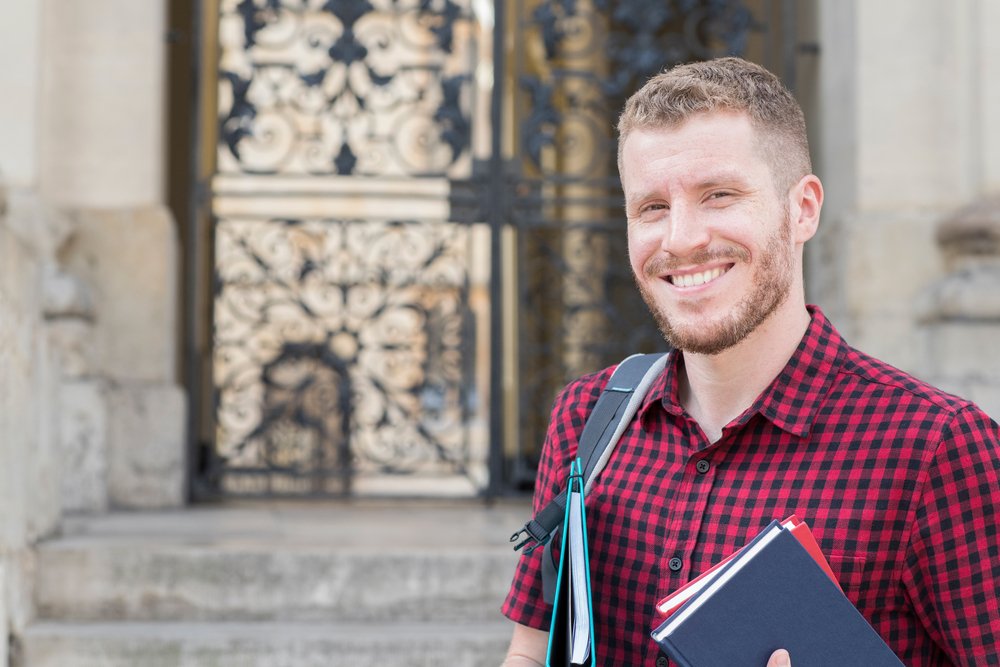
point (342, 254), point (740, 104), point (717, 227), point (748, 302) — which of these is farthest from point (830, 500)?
point (342, 254)

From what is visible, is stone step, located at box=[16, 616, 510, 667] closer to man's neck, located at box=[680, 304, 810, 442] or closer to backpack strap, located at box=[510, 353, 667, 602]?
backpack strap, located at box=[510, 353, 667, 602]

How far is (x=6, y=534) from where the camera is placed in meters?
4.04

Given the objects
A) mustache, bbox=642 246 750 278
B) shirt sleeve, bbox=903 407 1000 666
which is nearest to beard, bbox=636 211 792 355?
mustache, bbox=642 246 750 278

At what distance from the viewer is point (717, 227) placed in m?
1.74

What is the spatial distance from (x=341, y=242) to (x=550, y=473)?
16.0 ft

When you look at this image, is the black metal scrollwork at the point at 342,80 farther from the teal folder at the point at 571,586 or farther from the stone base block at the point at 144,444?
the teal folder at the point at 571,586

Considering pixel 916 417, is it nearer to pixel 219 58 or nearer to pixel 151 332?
pixel 151 332

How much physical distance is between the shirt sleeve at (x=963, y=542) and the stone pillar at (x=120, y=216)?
486cm

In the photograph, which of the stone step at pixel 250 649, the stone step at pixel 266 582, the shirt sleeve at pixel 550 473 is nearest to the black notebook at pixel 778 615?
the shirt sleeve at pixel 550 473

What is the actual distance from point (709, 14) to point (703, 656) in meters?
6.04

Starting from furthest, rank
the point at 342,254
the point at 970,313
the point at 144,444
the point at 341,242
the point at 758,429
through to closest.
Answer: the point at 342,254 < the point at 341,242 < the point at 144,444 < the point at 970,313 < the point at 758,429

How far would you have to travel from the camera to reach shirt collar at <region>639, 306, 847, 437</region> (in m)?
1.72

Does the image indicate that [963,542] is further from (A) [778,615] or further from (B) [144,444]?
(B) [144,444]

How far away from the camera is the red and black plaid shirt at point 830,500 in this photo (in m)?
1.60
